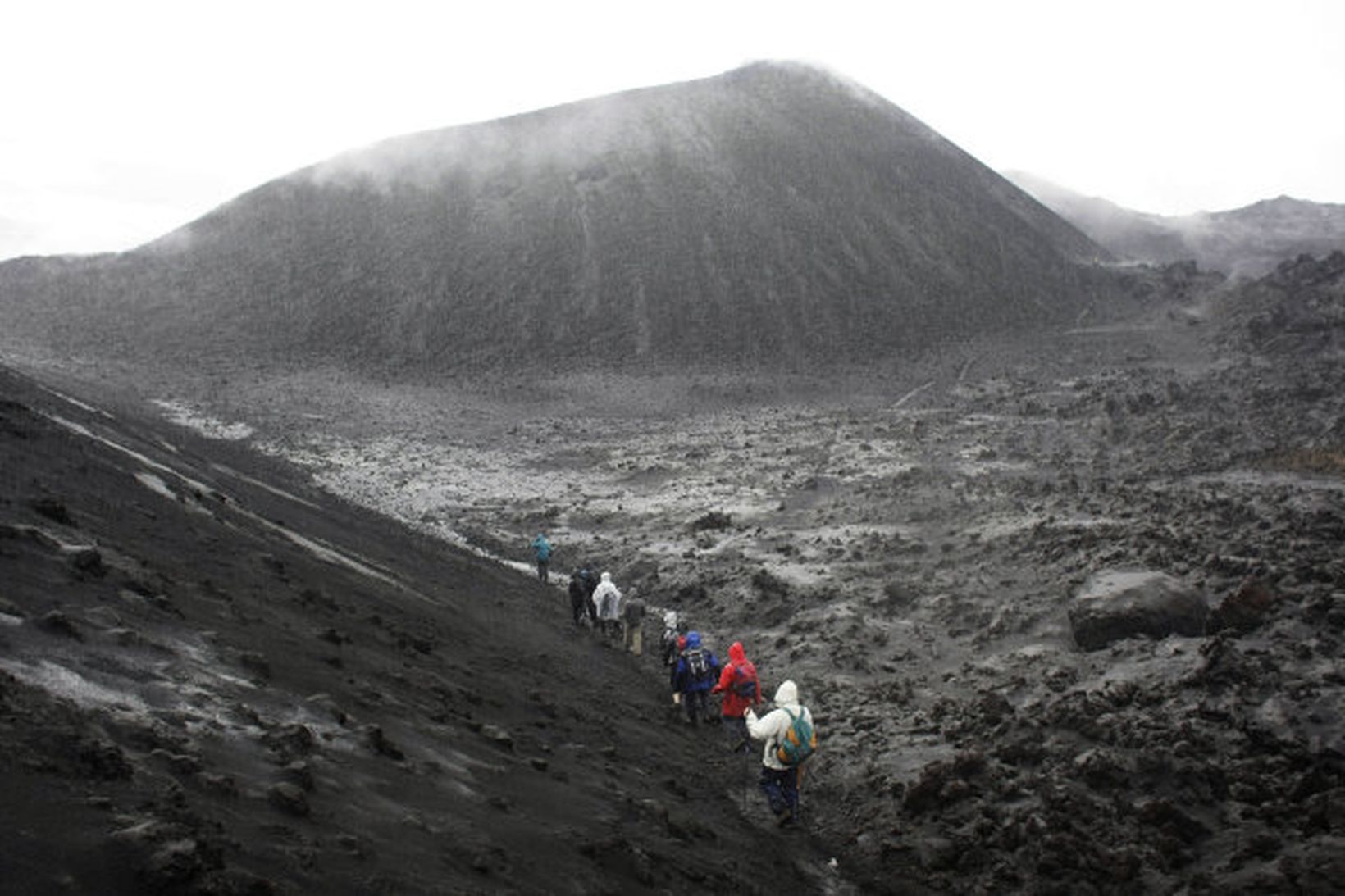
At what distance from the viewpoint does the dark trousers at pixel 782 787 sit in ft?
30.9

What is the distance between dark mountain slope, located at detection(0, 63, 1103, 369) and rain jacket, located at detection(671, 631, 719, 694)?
38.7 metres

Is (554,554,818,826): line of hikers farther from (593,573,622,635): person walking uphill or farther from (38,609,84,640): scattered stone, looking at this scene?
(38,609,84,640): scattered stone

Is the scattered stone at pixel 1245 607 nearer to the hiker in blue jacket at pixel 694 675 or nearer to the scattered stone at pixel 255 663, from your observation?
the hiker in blue jacket at pixel 694 675

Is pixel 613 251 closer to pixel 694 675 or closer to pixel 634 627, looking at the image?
pixel 634 627

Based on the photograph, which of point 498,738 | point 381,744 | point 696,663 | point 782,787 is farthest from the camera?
point 696,663

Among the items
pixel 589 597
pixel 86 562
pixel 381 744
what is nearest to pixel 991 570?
pixel 589 597

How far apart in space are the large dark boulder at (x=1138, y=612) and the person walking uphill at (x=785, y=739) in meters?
5.60

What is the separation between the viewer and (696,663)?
12742 millimetres

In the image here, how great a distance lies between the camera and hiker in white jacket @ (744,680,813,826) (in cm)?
909

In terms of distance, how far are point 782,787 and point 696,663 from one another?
11.0 ft

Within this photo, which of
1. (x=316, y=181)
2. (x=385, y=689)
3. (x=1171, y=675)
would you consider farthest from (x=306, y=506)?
(x=316, y=181)

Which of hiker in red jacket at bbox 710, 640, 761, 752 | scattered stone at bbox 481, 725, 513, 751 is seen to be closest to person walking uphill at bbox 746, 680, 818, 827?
hiker in red jacket at bbox 710, 640, 761, 752

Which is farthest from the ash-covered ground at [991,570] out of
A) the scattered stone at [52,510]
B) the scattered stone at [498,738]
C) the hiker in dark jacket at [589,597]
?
the scattered stone at [52,510]

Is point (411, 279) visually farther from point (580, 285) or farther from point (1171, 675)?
point (1171, 675)
